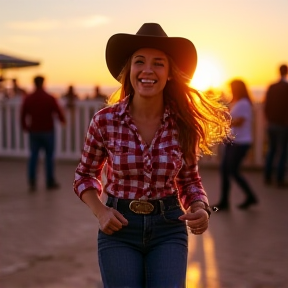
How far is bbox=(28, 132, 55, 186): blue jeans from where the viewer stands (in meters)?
10.1

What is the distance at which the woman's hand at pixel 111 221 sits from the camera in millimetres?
2674

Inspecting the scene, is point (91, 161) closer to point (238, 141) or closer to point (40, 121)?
point (238, 141)

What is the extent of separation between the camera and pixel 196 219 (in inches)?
110

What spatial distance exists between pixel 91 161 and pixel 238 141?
205 inches

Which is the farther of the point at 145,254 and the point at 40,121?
the point at 40,121

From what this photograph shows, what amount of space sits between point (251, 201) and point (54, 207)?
2.51 m

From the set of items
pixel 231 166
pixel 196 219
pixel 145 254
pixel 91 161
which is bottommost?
pixel 231 166

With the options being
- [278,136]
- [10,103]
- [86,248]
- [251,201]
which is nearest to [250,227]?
[251,201]

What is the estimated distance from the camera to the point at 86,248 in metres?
5.90

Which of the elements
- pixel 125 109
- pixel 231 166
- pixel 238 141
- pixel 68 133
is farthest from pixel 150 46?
pixel 68 133

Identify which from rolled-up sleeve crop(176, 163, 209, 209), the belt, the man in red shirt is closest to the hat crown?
rolled-up sleeve crop(176, 163, 209, 209)

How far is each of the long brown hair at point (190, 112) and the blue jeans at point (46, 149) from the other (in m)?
6.97

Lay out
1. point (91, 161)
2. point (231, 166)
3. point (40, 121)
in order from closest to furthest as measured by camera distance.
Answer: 1. point (91, 161)
2. point (231, 166)
3. point (40, 121)

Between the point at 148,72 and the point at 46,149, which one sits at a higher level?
the point at 148,72
